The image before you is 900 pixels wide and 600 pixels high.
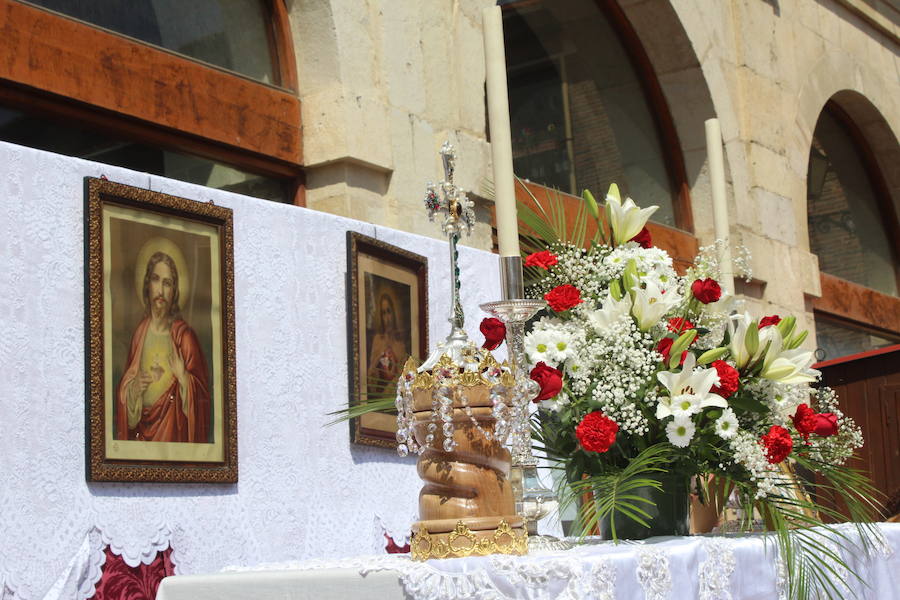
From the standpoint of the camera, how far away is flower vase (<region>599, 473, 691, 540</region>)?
235 cm

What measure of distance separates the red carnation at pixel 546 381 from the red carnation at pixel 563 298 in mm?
162

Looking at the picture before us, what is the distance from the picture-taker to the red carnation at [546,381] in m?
2.19

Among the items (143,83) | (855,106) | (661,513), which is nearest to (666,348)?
(661,513)

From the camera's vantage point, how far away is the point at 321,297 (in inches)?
114

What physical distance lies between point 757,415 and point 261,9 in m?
2.92

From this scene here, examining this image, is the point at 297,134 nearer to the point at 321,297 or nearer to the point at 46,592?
the point at 321,297

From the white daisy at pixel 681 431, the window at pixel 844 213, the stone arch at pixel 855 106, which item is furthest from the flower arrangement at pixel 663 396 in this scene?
the window at pixel 844 213

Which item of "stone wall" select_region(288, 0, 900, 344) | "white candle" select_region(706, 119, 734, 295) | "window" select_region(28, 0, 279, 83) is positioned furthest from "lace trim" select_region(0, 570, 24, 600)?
"stone wall" select_region(288, 0, 900, 344)

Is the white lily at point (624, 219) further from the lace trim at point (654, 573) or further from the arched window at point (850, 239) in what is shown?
the arched window at point (850, 239)

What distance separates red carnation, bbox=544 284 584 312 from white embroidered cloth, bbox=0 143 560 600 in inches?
27.1

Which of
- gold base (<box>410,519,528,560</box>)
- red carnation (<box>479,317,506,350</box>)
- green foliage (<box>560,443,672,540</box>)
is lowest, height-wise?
gold base (<box>410,519,528,560</box>)

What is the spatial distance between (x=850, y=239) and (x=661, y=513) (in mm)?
7333

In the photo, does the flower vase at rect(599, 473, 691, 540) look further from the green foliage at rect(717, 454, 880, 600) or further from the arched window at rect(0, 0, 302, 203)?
the arched window at rect(0, 0, 302, 203)

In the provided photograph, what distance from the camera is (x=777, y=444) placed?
7.42 ft
